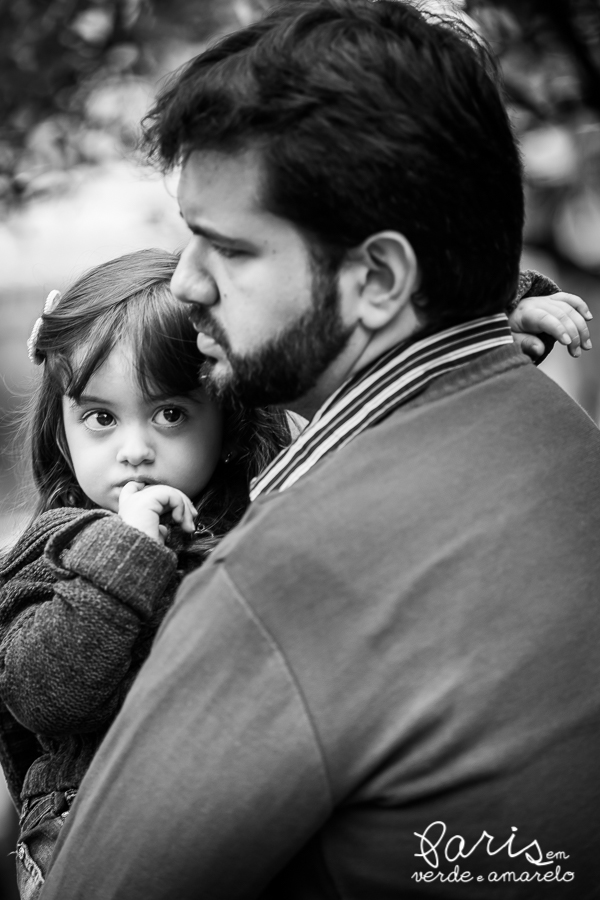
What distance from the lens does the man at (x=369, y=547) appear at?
4.55 ft

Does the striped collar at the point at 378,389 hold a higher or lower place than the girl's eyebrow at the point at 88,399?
lower

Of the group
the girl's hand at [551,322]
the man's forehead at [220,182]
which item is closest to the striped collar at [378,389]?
the man's forehead at [220,182]

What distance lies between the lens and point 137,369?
226cm

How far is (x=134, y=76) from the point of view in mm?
4621

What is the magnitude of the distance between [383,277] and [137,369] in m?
0.76

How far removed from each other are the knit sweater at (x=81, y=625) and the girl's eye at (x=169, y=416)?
0.29 metres

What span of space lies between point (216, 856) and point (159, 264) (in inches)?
60.5

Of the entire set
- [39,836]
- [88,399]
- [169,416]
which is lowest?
[39,836]

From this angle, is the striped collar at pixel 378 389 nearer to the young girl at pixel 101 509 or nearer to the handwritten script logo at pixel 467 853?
the young girl at pixel 101 509

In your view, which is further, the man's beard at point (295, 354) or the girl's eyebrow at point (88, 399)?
the girl's eyebrow at point (88, 399)

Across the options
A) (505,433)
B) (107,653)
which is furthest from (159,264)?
(505,433)

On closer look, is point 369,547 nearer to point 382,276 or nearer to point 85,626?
point 382,276

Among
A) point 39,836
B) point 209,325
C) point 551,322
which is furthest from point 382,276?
point 39,836

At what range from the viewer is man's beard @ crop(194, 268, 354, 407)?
5.61 ft
